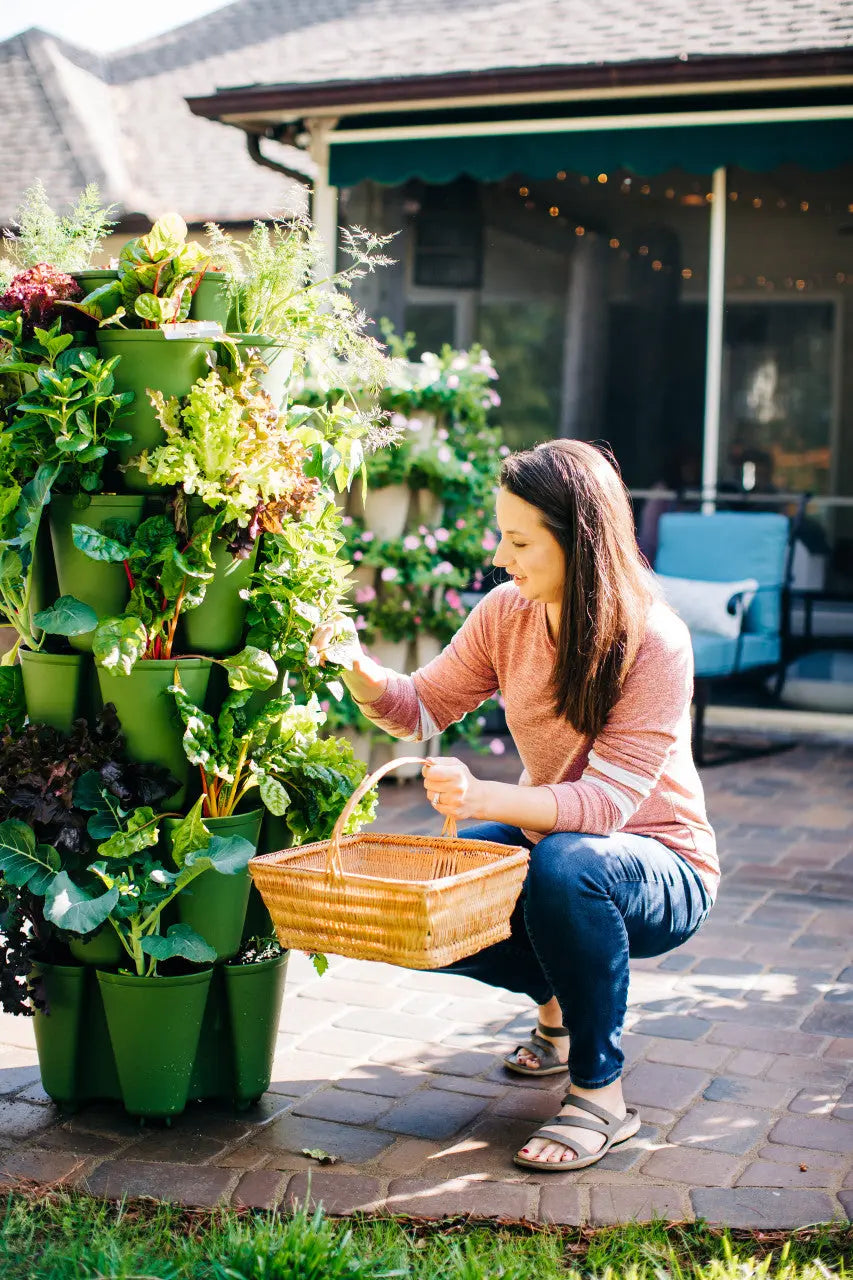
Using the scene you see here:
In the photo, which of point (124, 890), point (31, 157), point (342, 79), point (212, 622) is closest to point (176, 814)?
point (124, 890)

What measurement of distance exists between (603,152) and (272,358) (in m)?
5.34

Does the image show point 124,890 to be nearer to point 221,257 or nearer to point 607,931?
point 607,931

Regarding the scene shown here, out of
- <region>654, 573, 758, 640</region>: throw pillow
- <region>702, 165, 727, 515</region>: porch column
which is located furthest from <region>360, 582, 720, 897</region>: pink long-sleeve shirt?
<region>702, 165, 727, 515</region>: porch column

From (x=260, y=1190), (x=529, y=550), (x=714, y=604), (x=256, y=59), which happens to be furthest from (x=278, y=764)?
(x=256, y=59)

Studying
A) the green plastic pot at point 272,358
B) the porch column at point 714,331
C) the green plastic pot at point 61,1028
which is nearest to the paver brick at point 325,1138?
the green plastic pot at point 61,1028

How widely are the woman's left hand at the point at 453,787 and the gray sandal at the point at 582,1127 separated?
0.65 metres

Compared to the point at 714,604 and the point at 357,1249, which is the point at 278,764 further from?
the point at 714,604

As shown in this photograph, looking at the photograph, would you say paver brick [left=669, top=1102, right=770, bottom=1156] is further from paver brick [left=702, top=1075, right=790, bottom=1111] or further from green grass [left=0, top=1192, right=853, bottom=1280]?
green grass [left=0, top=1192, right=853, bottom=1280]

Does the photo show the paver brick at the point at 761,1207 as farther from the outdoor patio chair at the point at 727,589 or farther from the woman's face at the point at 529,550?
the outdoor patio chair at the point at 727,589

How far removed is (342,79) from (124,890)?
621 centimetres

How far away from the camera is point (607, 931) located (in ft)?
8.72

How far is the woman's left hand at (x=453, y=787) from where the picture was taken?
2.56m

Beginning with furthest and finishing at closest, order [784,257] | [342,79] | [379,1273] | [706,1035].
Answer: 1. [784,257]
2. [342,79]
3. [706,1035]
4. [379,1273]

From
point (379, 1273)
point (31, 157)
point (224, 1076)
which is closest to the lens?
point (379, 1273)
